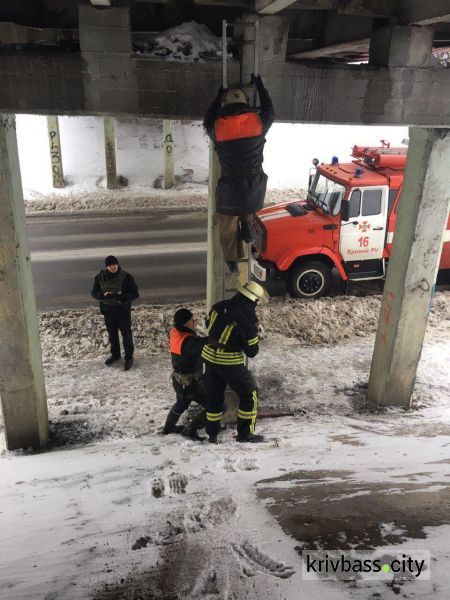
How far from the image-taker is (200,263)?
39.4ft

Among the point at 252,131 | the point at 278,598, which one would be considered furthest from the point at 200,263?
the point at 278,598

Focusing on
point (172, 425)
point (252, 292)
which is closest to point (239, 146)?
point (252, 292)

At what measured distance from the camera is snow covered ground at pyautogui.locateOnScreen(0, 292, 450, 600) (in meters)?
3.41

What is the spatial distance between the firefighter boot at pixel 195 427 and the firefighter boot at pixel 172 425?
0.17 m

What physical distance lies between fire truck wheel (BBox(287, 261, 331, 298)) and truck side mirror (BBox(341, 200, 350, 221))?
104 cm

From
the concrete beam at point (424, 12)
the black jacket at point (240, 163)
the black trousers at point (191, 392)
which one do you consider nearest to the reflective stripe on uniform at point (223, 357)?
the black trousers at point (191, 392)

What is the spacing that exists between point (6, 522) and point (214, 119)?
3847 millimetres

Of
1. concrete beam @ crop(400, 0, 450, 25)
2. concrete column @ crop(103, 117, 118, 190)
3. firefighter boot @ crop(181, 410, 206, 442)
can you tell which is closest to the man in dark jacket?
firefighter boot @ crop(181, 410, 206, 442)

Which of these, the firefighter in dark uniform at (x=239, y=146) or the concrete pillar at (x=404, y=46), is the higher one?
the concrete pillar at (x=404, y=46)

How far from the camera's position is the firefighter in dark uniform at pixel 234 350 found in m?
4.76

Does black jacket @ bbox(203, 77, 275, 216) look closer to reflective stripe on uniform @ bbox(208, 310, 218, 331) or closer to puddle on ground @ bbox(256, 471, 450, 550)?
reflective stripe on uniform @ bbox(208, 310, 218, 331)

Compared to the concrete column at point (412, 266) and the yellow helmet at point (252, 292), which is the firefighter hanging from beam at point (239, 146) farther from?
the concrete column at point (412, 266)

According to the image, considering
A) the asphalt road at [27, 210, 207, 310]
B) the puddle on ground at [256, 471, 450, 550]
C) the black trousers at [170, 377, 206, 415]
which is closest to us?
the puddle on ground at [256, 471, 450, 550]

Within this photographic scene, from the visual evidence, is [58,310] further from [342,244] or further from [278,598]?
[278,598]
